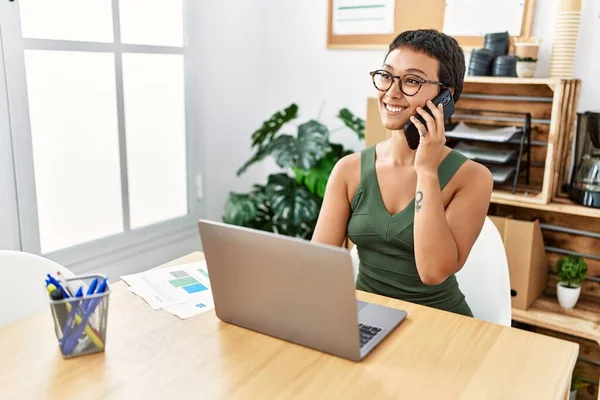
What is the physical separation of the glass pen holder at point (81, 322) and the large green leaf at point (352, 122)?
5.68 feet

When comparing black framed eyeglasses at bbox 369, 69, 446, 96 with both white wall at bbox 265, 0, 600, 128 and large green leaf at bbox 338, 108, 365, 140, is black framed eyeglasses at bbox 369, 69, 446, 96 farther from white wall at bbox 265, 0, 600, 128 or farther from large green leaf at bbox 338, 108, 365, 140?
white wall at bbox 265, 0, 600, 128

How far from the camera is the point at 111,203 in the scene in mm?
2520

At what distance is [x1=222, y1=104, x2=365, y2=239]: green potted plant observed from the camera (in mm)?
2529

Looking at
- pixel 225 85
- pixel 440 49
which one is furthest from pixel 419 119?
pixel 225 85

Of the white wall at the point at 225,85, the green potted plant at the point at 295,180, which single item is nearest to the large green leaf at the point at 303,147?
the green potted plant at the point at 295,180

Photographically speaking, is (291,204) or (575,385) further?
(291,204)

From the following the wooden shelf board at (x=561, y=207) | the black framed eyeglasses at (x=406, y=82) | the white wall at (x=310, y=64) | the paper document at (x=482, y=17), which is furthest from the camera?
the white wall at (x=310, y=64)

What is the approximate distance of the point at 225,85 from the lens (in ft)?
9.66

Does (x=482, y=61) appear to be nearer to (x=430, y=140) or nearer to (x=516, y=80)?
(x=516, y=80)

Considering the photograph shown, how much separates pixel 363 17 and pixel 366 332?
6.30 ft

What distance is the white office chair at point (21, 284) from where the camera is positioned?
4.31ft

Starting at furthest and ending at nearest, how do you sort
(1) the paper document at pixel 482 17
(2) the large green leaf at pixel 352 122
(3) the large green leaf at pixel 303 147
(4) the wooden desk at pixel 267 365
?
1. (2) the large green leaf at pixel 352 122
2. (3) the large green leaf at pixel 303 147
3. (1) the paper document at pixel 482 17
4. (4) the wooden desk at pixel 267 365

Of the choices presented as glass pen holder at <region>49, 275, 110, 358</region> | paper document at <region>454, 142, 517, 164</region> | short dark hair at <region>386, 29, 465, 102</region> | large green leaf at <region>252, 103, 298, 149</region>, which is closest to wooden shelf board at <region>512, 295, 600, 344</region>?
paper document at <region>454, 142, 517, 164</region>

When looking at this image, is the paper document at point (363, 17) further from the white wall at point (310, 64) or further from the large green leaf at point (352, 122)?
the large green leaf at point (352, 122)
